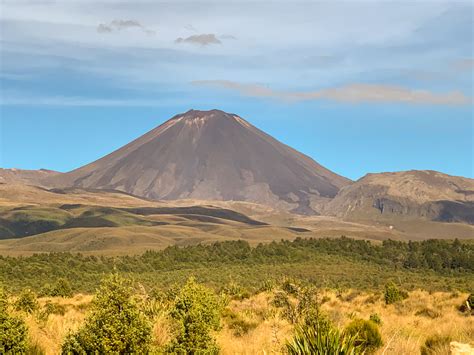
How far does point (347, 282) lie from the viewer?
2442 inches

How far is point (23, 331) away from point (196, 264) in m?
81.0

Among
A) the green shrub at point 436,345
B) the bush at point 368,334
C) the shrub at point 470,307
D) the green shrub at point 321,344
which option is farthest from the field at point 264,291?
the green shrub at point 321,344

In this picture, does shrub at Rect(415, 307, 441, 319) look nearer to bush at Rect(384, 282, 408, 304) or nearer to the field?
the field

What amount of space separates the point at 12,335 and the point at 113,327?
207 centimetres

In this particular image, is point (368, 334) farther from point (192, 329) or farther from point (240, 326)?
point (240, 326)

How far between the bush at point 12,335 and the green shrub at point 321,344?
15.6 ft

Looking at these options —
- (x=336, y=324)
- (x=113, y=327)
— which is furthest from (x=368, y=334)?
(x=113, y=327)

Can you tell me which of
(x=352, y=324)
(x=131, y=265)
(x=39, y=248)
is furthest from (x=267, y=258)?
(x=39, y=248)

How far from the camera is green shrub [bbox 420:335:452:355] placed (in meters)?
11.4

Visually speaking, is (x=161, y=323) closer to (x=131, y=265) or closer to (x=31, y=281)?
(x=31, y=281)

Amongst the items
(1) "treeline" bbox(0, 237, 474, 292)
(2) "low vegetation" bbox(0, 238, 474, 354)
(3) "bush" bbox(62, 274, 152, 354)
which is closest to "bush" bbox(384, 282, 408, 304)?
(2) "low vegetation" bbox(0, 238, 474, 354)

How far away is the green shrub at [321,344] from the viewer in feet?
27.8

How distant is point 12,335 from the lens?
33.4 ft

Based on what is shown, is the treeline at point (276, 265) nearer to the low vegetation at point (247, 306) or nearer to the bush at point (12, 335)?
the low vegetation at point (247, 306)
